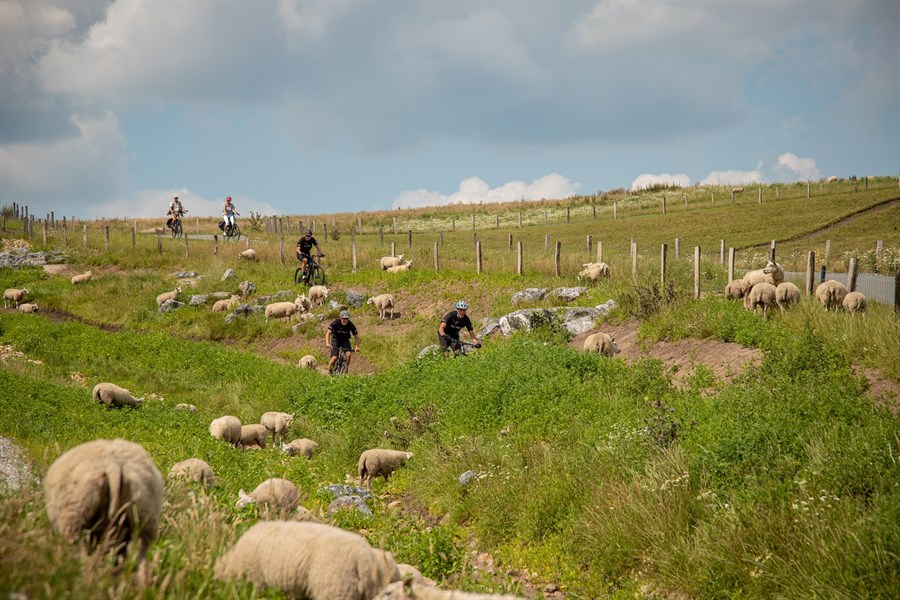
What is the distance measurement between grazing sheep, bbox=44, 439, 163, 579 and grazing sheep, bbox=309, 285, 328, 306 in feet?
81.3

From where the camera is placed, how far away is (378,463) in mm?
12742

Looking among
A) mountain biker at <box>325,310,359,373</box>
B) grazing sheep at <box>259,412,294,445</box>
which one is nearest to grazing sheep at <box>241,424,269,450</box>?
grazing sheep at <box>259,412,294,445</box>

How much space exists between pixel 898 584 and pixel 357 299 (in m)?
24.6

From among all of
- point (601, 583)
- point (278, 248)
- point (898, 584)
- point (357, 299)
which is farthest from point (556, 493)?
point (278, 248)

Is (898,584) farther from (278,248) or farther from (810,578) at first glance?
(278,248)

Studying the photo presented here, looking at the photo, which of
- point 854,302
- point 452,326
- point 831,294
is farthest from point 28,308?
point 854,302

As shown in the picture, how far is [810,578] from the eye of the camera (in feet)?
22.1

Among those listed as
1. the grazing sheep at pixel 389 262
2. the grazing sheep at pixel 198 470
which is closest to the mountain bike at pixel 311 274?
the grazing sheep at pixel 389 262

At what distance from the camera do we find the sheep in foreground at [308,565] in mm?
5379

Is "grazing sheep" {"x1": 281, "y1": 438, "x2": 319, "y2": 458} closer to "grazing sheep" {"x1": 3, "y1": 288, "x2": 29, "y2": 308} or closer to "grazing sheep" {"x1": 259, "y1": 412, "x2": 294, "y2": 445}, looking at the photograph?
"grazing sheep" {"x1": 259, "y1": 412, "x2": 294, "y2": 445}

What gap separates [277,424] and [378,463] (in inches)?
172

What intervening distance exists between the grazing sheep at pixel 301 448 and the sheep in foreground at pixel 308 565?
8882 millimetres

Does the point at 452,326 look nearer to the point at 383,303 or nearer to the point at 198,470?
the point at 383,303

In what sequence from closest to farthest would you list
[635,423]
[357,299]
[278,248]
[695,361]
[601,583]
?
[601,583]
[635,423]
[695,361]
[357,299]
[278,248]
